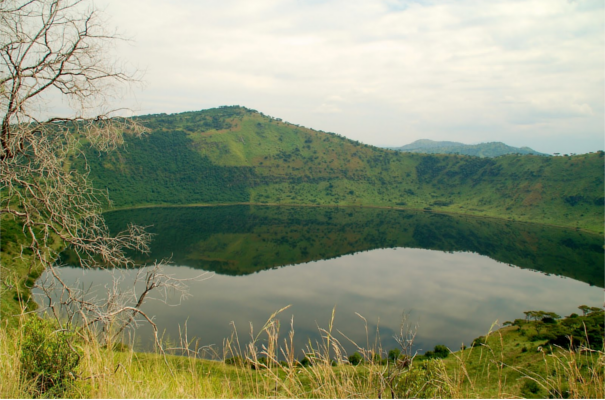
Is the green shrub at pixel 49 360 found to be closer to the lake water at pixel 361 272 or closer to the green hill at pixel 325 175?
the lake water at pixel 361 272

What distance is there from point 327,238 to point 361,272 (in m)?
17.9

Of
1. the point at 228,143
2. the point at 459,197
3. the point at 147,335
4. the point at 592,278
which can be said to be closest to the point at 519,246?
the point at 592,278

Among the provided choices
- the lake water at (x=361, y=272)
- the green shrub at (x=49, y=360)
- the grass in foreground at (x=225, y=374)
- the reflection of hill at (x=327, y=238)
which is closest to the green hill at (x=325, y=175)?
the reflection of hill at (x=327, y=238)

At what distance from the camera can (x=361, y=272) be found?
4281 centimetres

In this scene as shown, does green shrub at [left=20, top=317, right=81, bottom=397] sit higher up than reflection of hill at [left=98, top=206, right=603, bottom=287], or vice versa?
green shrub at [left=20, top=317, right=81, bottom=397]

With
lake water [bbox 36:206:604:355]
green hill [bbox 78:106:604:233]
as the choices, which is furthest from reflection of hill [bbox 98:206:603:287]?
green hill [bbox 78:106:604:233]

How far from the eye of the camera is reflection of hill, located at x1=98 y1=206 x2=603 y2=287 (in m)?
47.0

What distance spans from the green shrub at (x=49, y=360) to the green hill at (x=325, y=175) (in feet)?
264

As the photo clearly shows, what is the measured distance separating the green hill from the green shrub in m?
80.5

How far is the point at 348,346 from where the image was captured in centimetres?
2522

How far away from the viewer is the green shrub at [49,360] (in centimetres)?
355

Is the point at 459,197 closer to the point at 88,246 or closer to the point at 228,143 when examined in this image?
the point at 228,143

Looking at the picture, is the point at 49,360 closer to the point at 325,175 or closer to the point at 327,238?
the point at 327,238

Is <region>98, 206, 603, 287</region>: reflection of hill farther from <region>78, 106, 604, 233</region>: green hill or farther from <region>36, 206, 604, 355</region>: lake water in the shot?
<region>78, 106, 604, 233</region>: green hill
